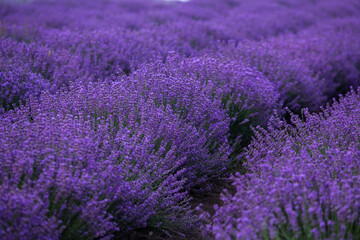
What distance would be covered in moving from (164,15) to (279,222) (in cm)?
797

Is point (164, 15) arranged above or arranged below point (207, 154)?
above

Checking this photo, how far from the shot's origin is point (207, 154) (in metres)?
3.13

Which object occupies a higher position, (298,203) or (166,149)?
(298,203)

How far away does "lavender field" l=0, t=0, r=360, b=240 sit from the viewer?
6.18 ft

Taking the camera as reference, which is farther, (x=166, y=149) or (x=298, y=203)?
(x=166, y=149)

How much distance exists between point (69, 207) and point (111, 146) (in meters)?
0.72

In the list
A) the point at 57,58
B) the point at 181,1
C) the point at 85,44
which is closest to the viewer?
the point at 57,58

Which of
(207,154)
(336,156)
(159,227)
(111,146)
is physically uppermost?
(336,156)

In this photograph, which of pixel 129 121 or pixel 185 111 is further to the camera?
pixel 185 111

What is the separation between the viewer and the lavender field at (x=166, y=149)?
6.18ft

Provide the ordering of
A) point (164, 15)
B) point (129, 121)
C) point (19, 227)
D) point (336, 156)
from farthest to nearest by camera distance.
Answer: point (164, 15) < point (129, 121) < point (336, 156) < point (19, 227)

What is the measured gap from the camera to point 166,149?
285cm

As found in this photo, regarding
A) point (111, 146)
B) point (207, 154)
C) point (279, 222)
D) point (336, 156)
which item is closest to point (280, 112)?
point (207, 154)

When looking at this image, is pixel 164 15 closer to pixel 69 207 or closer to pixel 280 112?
pixel 280 112
